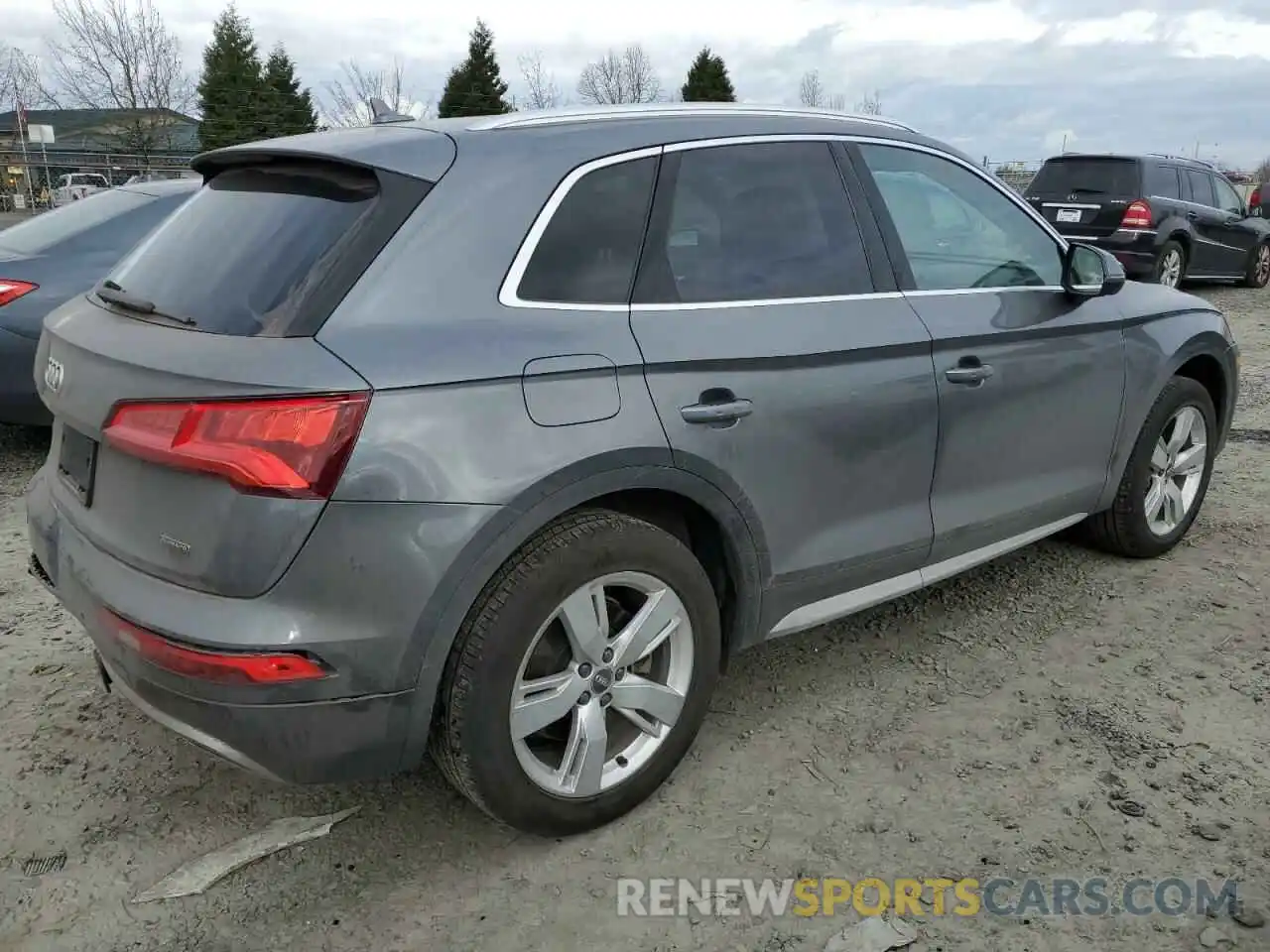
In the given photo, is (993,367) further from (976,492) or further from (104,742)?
(104,742)

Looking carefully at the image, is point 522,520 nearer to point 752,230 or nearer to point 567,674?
point 567,674

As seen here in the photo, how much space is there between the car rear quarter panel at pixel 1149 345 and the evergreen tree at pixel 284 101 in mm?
39637

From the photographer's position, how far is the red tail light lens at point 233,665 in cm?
207

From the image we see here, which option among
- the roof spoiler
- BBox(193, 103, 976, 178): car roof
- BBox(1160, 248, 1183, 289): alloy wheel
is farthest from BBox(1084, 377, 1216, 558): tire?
BBox(1160, 248, 1183, 289): alloy wheel

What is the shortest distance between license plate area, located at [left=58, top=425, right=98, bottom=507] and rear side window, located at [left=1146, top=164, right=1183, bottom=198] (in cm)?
1248

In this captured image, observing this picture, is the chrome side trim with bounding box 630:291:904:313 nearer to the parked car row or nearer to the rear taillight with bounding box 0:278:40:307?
the parked car row

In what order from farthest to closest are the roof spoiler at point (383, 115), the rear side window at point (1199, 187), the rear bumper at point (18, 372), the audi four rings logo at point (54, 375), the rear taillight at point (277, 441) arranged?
the rear side window at point (1199, 187) → the rear bumper at point (18, 372) → the roof spoiler at point (383, 115) → the audi four rings logo at point (54, 375) → the rear taillight at point (277, 441)

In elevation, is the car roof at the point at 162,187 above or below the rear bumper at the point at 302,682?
above

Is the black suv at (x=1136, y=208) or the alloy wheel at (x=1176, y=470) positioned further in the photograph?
the black suv at (x=1136, y=208)

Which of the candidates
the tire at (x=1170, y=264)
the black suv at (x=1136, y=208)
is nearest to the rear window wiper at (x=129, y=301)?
the black suv at (x=1136, y=208)

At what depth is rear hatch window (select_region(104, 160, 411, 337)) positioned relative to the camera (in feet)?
7.16

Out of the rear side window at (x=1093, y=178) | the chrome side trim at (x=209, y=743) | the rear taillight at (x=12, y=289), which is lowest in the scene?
the chrome side trim at (x=209, y=743)

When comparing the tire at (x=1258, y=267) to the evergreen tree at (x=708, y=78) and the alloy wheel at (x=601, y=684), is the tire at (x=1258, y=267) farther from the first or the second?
the evergreen tree at (x=708, y=78)

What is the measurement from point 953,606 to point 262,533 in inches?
110
